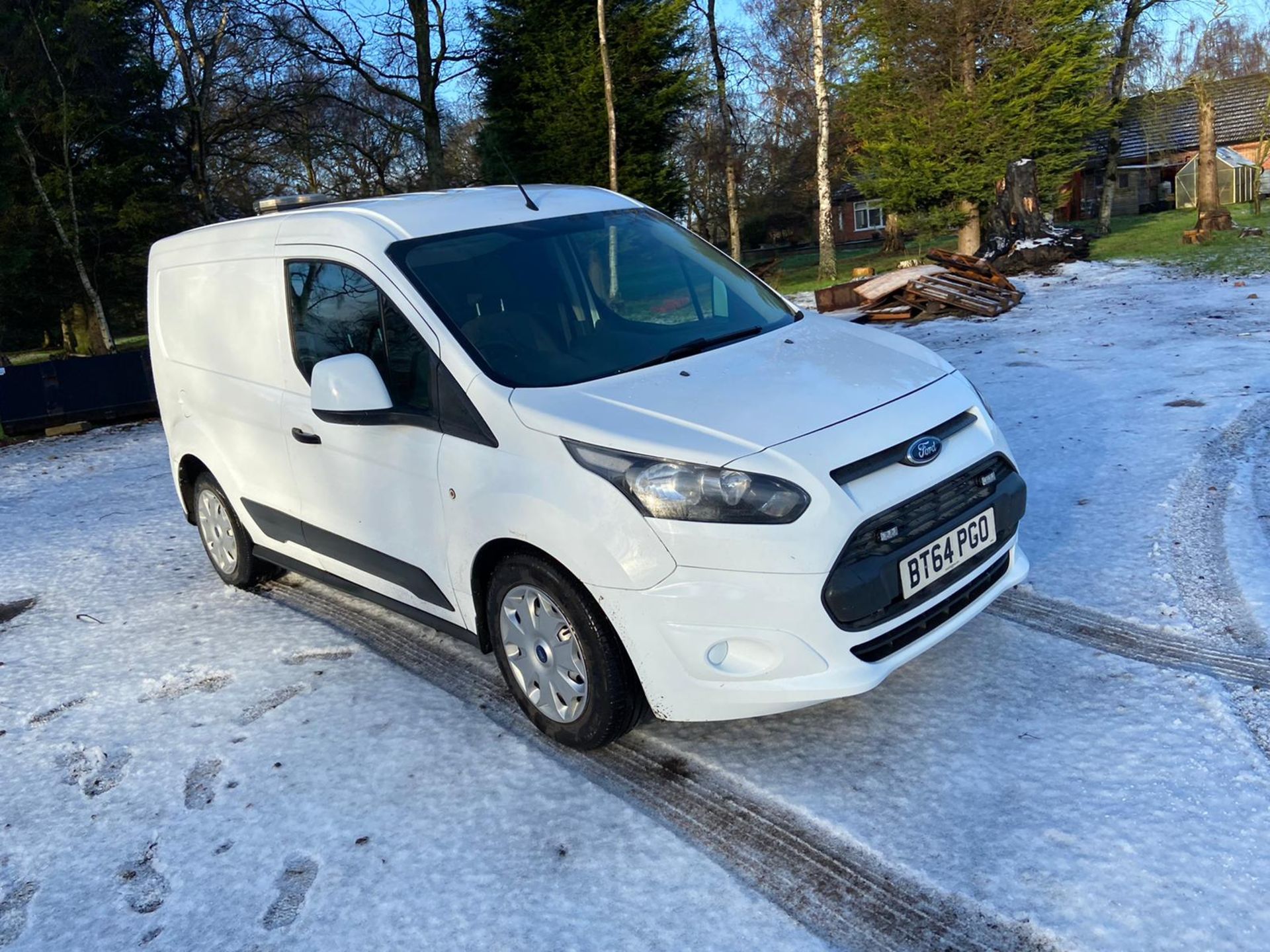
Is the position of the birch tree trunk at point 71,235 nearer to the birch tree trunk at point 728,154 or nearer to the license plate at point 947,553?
the birch tree trunk at point 728,154

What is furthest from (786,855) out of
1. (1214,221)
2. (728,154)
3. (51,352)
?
(51,352)

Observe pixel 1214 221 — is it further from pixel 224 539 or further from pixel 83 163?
A: pixel 83 163

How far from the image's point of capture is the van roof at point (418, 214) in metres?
4.00

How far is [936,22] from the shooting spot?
80.3 feet

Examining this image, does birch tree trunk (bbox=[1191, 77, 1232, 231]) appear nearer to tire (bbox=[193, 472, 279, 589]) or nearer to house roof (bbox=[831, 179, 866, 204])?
tire (bbox=[193, 472, 279, 589])

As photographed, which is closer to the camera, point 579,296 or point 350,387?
point 350,387

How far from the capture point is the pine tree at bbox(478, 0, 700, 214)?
2556 centimetres

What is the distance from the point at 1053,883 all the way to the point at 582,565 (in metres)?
1.59

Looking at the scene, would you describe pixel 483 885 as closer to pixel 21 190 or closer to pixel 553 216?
pixel 553 216

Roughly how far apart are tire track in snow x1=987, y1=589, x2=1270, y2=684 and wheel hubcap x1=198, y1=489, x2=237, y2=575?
13.2ft

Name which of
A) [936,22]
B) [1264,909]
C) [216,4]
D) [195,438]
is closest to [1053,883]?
[1264,909]

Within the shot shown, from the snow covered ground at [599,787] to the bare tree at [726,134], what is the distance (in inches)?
1064

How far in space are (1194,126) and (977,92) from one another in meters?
26.5

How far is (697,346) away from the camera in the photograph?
3828 millimetres
